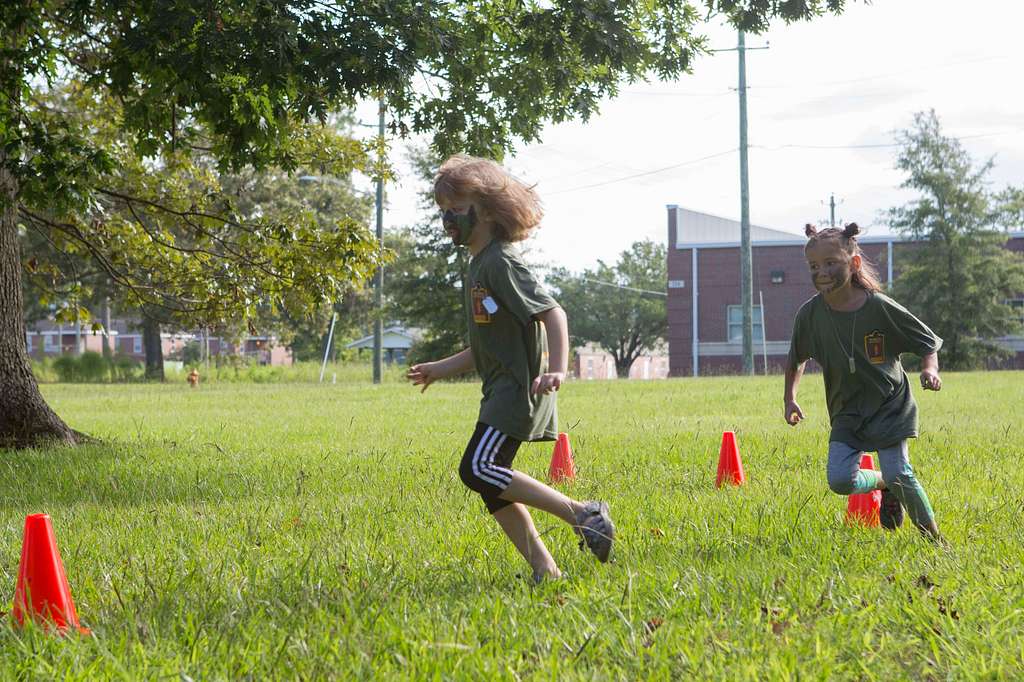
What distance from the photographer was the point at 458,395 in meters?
21.8

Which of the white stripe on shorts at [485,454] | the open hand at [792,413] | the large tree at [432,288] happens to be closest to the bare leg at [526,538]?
the white stripe on shorts at [485,454]

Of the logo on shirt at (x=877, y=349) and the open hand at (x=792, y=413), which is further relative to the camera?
the open hand at (x=792, y=413)

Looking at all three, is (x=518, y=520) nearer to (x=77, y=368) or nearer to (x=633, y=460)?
(x=633, y=460)

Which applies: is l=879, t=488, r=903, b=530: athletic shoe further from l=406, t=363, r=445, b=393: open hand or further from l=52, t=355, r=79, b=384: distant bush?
l=52, t=355, r=79, b=384: distant bush

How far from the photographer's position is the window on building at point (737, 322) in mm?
50375

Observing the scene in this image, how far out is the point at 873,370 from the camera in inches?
200

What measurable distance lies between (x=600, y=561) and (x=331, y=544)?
1.44m

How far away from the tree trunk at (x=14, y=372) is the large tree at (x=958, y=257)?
37.9 meters

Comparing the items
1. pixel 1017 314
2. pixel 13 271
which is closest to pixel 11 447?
pixel 13 271

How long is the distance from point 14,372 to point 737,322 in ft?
143

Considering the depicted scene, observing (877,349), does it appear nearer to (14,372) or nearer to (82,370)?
(14,372)

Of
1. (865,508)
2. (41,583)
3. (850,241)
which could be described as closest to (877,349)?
(850,241)

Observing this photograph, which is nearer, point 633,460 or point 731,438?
point 731,438

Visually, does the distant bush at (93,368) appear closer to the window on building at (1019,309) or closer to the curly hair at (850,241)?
the window on building at (1019,309)
